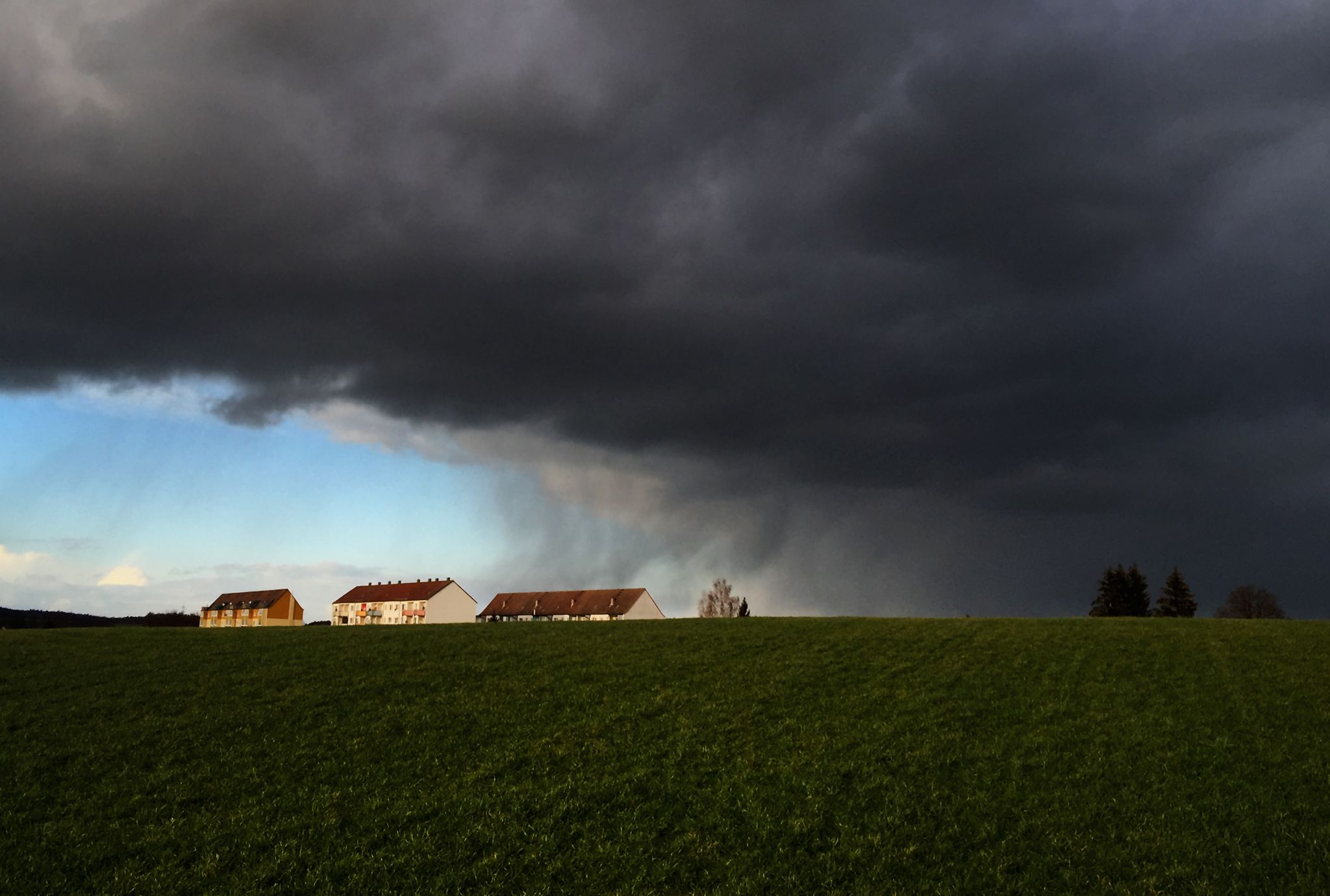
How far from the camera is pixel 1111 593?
100 meters

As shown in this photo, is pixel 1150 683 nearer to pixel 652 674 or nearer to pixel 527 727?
pixel 652 674

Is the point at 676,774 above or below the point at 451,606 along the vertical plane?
below

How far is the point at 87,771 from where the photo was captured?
19.0 m

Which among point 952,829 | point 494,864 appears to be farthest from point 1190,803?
point 494,864

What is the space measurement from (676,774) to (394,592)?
5907 inches

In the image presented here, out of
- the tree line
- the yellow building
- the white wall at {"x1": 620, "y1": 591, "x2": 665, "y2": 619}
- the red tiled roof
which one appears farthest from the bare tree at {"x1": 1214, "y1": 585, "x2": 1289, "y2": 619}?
the yellow building

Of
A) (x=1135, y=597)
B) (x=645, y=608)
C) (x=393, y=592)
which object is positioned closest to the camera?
(x=1135, y=597)

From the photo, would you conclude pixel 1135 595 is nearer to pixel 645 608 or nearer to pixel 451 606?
pixel 645 608

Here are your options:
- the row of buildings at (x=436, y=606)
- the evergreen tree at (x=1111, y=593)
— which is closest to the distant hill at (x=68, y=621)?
the row of buildings at (x=436, y=606)

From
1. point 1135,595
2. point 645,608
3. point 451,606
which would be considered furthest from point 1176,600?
point 451,606

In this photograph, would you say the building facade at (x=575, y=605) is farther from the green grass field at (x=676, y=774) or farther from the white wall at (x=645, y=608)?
the green grass field at (x=676, y=774)

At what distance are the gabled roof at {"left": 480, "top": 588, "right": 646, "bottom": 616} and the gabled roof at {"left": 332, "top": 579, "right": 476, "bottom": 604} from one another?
8.35m

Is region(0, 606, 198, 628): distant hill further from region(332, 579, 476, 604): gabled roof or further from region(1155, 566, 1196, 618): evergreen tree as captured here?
region(1155, 566, 1196, 618): evergreen tree

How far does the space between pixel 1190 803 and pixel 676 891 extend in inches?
449
